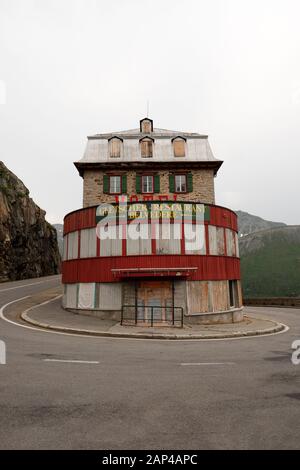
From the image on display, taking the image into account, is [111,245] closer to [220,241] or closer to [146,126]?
[220,241]

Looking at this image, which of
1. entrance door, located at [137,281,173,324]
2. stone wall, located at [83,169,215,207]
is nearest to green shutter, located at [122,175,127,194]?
stone wall, located at [83,169,215,207]

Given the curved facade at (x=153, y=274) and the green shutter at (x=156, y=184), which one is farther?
the green shutter at (x=156, y=184)

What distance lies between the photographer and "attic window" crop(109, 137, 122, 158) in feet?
90.1

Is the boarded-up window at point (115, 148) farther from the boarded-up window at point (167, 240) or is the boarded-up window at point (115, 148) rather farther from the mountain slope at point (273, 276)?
the mountain slope at point (273, 276)

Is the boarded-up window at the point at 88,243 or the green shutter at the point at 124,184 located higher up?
the green shutter at the point at 124,184

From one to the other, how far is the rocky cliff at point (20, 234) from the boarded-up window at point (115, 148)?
2173 centimetres

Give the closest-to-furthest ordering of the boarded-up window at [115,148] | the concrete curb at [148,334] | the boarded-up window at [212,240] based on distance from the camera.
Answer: the concrete curb at [148,334]
the boarded-up window at [212,240]
the boarded-up window at [115,148]

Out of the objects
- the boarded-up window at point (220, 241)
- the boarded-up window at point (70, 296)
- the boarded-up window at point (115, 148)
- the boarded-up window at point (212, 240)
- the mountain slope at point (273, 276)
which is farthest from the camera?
the mountain slope at point (273, 276)

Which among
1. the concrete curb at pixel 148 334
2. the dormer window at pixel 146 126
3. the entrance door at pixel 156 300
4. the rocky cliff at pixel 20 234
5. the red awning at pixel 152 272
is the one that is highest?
the dormer window at pixel 146 126

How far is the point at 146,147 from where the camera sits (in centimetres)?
2781

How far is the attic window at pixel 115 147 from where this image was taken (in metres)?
27.5

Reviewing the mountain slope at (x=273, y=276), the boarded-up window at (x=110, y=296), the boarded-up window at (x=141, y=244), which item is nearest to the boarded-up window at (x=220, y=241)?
the boarded-up window at (x=141, y=244)

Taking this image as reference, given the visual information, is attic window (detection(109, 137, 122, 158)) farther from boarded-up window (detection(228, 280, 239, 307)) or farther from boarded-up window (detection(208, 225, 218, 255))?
boarded-up window (detection(228, 280, 239, 307))

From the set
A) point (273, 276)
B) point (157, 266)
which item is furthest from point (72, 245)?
point (273, 276)
